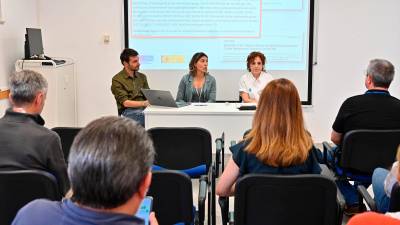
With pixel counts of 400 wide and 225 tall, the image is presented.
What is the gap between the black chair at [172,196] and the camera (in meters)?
2.01

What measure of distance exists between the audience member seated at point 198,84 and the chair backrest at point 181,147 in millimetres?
1942

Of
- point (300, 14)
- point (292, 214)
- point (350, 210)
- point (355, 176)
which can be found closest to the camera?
point (292, 214)

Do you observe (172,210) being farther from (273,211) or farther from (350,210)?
(350,210)

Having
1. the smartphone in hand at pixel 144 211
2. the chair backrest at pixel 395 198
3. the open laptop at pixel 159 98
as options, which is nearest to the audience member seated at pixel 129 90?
the open laptop at pixel 159 98

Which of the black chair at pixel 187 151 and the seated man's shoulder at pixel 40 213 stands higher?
the seated man's shoulder at pixel 40 213

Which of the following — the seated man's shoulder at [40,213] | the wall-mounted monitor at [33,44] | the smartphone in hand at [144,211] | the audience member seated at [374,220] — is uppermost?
the wall-mounted monitor at [33,44]

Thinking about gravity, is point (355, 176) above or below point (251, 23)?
below

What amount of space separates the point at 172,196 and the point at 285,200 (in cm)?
51

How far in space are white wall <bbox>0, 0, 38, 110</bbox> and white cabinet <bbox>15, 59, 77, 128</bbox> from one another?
144 millimetres

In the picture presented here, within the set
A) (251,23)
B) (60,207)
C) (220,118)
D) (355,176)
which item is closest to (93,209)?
(60,207)

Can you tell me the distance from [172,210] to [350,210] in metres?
1.82

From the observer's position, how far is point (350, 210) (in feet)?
11.2

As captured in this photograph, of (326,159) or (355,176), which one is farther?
(326,159)

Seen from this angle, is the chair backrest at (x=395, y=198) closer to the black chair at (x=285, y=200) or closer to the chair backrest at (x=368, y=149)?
the black chair at (x=285, y=200)
